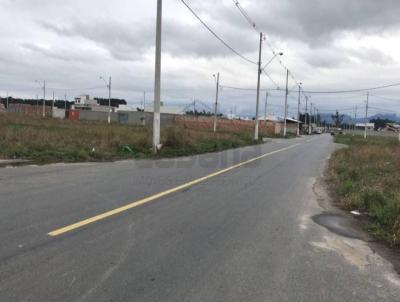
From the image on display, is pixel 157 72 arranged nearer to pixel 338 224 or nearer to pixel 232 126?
pixel 338 224

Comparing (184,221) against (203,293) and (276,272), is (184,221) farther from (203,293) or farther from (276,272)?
(203,293)

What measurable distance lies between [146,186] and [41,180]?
2.72m

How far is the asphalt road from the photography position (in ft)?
14.9

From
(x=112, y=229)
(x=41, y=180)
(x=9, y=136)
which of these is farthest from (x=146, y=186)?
(x=9, y=136)

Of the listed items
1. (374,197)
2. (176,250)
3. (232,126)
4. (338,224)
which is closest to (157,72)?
(374,197)

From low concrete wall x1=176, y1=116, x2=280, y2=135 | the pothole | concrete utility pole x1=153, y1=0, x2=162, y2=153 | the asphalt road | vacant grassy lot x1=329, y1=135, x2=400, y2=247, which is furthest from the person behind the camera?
low concrete wall x1=176, y1=116, x2=280, y2=135

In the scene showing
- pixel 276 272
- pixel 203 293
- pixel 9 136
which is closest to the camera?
pixel 203 293

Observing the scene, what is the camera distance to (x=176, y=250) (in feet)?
19.3

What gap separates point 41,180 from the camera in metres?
11.4

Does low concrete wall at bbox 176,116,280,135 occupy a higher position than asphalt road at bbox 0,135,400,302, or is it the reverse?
low concrete wall at bbox 176,116,280,135

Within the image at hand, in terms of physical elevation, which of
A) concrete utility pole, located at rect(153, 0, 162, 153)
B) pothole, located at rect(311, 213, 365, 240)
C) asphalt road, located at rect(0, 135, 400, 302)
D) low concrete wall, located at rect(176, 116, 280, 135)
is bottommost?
pothole, located at rect(311, 213, 365, 240)

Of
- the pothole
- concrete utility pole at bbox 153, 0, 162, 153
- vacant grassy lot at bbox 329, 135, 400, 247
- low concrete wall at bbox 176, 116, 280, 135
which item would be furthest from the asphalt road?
low concrete wall at bbox 176, 116, 280, 135

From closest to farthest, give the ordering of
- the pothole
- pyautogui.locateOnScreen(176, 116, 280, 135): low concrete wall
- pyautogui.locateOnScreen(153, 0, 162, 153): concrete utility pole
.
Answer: the pothole
pyautogui.locateOnScreen(153, 0, 162, 153): concrete utility pole
pyautogui.locateOnScreen(176, 116, 280, 135): low concrete wall

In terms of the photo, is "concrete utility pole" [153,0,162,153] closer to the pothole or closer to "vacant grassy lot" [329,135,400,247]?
"vacant grassy lot" [329,135,400,247]
